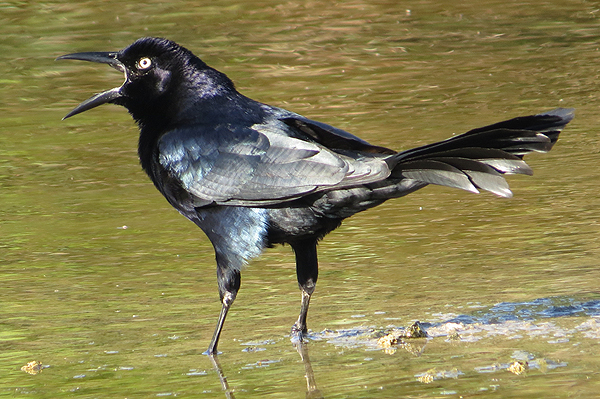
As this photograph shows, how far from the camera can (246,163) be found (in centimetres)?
515

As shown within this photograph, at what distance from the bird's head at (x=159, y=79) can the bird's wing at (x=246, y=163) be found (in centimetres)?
34

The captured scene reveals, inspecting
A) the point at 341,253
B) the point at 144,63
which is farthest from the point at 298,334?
the point at 144,63

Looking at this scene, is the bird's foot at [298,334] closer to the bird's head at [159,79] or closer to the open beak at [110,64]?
the bird's head at [159,79]

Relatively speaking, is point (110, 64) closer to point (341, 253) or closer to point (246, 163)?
point (246, 163)

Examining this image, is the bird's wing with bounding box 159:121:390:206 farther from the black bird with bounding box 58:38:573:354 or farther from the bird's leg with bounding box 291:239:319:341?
the bird's leg with bounding box 291:239:319:341

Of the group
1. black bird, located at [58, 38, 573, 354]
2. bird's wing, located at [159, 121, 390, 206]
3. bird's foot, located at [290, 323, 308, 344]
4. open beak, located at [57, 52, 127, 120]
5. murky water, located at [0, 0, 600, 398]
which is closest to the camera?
murky water, located at [0, 0, 600, 398]

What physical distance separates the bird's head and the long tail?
157 cm

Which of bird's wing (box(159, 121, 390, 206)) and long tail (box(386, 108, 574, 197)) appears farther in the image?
bird's wing (box(159, 121, 390, 206))

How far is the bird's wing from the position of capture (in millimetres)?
4918

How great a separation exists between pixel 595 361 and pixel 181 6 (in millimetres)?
12383

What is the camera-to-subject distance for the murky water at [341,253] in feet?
13.9

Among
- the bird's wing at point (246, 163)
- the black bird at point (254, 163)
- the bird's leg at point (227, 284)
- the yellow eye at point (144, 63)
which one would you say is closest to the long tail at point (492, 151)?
the black bird at point (254, 163)

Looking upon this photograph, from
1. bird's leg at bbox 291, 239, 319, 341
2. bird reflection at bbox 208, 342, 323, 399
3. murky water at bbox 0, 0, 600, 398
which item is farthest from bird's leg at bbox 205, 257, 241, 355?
bird reflection at bbox 208, 342, 323, 399

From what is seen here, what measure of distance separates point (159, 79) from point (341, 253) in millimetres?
1566
